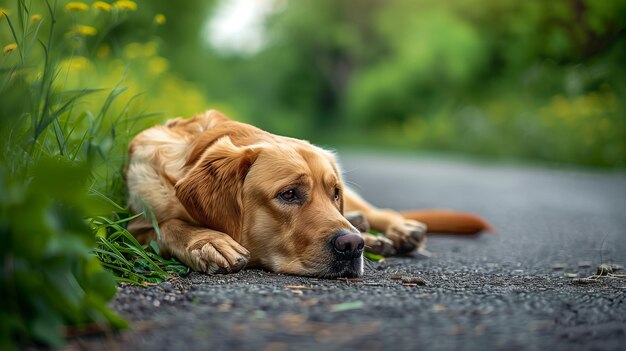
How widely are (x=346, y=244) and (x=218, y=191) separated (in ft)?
2.25

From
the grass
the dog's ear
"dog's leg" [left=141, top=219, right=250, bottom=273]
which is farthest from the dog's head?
the grass

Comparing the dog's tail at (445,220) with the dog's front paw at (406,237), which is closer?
the dog's front paw at (406,237)

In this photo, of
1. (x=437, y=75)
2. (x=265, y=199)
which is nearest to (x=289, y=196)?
(x=265, y=199)

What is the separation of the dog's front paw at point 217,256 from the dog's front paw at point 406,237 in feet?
4.61

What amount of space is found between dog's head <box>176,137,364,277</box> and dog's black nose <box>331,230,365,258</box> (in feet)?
0.12

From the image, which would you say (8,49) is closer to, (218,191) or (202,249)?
(218,191)

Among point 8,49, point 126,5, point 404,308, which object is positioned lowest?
point 404,308

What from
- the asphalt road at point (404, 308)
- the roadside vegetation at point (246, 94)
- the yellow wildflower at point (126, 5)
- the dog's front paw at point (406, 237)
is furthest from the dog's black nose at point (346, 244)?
the yellow wildflower at point (126, 5)

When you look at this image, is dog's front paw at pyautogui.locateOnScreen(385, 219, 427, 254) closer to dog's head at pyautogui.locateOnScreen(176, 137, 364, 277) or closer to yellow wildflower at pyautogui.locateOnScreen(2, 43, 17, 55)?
dog's head at pyautogui.locateOnScreen(176, 137, 364, 277)

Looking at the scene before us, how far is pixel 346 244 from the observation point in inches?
120

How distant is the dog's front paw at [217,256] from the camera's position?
3.05 m

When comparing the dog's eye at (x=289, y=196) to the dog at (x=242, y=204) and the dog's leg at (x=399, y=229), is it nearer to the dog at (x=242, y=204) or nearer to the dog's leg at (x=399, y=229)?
the dog at (x=242, y=204)

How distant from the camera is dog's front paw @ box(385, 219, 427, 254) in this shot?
4.28 metres

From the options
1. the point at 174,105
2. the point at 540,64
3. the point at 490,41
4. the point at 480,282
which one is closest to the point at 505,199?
the point at 174,105
